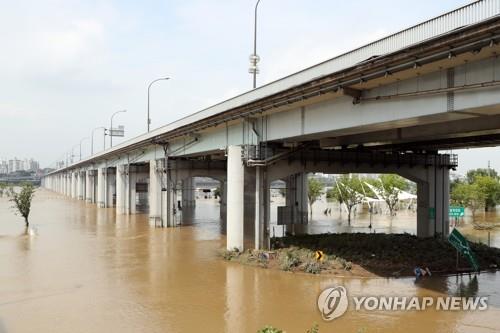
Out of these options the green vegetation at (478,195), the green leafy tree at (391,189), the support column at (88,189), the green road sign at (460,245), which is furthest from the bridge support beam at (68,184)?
the green road sign at (460,245)

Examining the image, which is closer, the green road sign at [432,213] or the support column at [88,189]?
the green road sign at [432,213]

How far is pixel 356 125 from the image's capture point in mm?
17812

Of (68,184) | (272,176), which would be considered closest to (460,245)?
(272,176)

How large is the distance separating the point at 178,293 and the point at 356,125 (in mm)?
9473

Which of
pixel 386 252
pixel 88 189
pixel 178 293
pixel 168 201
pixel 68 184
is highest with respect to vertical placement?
pixel 68 184

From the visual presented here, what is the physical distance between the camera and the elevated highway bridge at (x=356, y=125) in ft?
42.9

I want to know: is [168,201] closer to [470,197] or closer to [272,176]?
[272,176]

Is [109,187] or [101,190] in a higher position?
[109,187]

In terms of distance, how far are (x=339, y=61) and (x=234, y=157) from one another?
1050 cm

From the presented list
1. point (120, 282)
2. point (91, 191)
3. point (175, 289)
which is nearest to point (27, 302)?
point (120, 282)

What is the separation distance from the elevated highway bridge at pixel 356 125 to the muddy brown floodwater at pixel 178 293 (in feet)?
17.6

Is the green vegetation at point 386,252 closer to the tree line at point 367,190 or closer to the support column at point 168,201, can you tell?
the support column at point 168,201

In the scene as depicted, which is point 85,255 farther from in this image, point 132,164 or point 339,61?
point 132,164

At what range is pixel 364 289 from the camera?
18.4m
